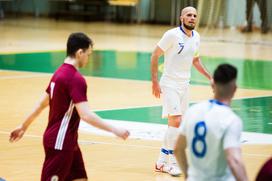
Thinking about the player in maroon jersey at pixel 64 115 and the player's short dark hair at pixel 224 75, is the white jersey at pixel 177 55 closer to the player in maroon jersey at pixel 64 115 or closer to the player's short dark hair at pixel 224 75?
the player in maroon jersey at pixel 64 115

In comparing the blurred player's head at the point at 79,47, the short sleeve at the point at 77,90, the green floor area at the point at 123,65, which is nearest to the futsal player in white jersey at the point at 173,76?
the blurred player's head at the point at 79,47

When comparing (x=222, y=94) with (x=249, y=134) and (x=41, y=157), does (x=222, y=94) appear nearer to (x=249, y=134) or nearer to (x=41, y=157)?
(x=41, y=157)

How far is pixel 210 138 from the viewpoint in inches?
196

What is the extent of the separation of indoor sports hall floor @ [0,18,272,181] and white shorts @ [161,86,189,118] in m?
0.73

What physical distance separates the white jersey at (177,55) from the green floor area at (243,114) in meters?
2.63

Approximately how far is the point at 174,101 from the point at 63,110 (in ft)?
8.99

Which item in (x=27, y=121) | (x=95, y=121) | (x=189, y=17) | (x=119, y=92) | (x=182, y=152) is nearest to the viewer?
(x=182, y=152)

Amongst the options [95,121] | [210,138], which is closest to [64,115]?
[95,121]

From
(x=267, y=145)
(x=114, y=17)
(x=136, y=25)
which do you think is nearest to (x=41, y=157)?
(x=267, y=145)

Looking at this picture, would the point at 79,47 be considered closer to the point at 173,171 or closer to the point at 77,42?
the point at 77,42

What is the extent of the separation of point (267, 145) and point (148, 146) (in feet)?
5.12

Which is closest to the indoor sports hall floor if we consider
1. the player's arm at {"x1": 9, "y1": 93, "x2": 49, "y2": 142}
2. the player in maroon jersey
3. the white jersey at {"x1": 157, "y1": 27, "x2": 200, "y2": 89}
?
the white jersey at {"x1": 157, "y1": 27, "x2": 200, "y2": 89}

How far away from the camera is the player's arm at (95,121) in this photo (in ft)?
19.8

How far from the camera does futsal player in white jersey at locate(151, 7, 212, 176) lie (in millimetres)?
8969
